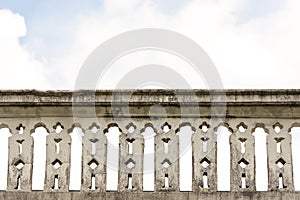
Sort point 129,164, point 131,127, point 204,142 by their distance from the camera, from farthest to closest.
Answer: point 131,127, point 204,142, point 129,164

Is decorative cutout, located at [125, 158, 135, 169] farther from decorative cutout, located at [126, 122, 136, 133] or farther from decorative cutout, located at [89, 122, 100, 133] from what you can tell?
decorative cutout, located at [89, 122, 100, 133]

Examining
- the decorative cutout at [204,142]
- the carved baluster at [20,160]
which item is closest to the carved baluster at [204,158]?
the decorative cutout at [204,142]

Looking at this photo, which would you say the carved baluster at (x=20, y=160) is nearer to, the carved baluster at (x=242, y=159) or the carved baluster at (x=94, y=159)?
the carved baluster at (x=94, y=159)

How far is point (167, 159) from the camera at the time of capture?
36.7ft

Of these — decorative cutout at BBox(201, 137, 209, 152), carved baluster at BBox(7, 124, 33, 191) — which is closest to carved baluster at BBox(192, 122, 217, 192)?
decorative cutout at BBox(201, 137, 209, 152)

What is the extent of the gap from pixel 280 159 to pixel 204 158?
0.89 m

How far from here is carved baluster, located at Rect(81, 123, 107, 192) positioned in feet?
36.3

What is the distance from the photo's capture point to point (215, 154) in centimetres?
1123

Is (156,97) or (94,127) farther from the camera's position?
(94,127)

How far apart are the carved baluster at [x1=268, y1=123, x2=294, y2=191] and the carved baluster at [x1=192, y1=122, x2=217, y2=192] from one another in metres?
0.66

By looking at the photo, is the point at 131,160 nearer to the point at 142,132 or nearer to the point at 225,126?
the point at 142,132

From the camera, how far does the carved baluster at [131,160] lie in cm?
1106

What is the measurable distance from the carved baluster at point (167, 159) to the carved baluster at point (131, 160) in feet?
0.63

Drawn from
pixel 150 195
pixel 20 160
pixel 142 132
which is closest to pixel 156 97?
pixel 142 132
